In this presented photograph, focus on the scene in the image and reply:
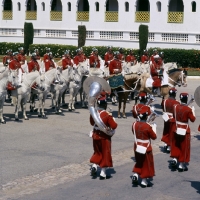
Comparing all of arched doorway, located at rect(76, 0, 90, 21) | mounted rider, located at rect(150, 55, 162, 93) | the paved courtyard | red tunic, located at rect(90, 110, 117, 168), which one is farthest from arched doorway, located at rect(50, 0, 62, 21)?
red tunic, located at rect(90, 110, 117, 168)

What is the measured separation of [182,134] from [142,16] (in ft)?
116

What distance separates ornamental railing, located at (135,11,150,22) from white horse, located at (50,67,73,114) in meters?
26.8

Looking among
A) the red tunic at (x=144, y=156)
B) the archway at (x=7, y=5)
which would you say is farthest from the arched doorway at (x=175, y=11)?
the red tunic at (x=144, y=156)

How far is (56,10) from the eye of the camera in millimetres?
54531

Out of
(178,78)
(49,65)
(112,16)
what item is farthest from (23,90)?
(112,16)

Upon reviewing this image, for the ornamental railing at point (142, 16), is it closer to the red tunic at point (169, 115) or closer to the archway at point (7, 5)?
the archway at point (7, 5)

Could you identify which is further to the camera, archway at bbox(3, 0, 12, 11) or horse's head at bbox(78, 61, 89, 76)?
archway at bbox(3, 0, 12, 11)

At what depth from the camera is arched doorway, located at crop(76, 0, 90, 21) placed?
51000 millimetres

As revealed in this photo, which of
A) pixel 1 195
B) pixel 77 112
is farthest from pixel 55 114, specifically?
pixel 1 195

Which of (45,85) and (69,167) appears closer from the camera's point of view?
(69,167)

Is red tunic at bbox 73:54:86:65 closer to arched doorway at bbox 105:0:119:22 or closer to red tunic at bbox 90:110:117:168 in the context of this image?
red tunic at bbox 90:110:117:168

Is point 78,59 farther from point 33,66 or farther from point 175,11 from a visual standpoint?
point 175,11

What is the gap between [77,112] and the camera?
22.5 metres

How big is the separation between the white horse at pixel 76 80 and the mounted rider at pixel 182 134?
29.1 feet
